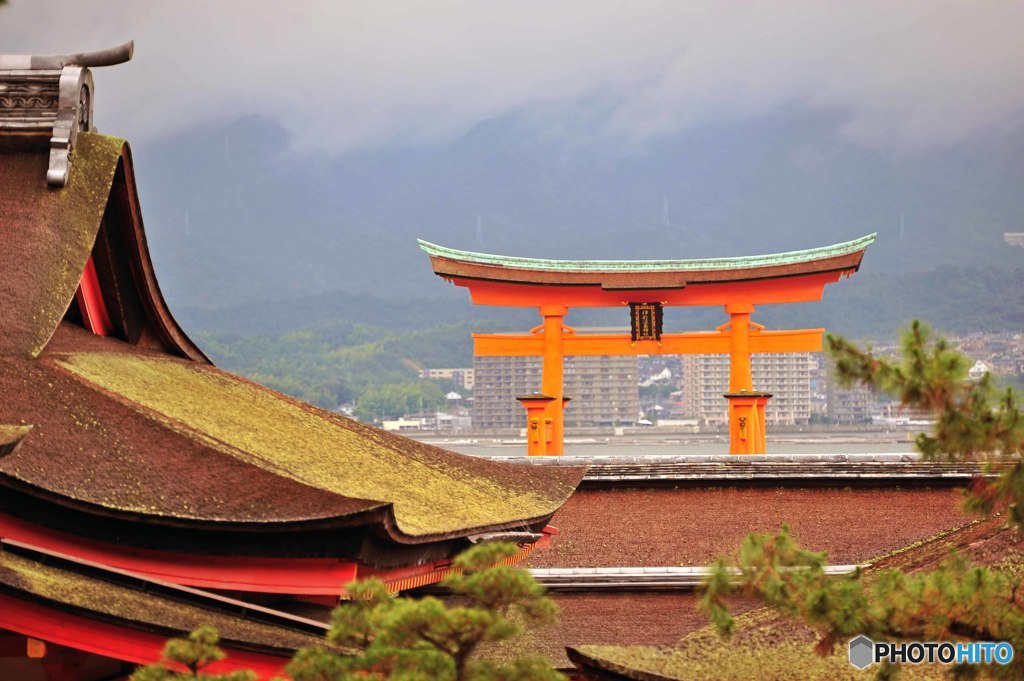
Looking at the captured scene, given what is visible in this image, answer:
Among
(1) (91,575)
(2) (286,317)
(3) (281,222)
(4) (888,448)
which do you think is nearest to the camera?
(1) (91,575)

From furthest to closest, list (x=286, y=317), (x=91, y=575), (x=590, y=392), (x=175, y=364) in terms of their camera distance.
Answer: (x=286, y=317)
(x=590, y=392)
(x=175, y=364)
(x=91, y=575)

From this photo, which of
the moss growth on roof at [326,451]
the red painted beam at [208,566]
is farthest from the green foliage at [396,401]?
the red painted beam at [208,566]

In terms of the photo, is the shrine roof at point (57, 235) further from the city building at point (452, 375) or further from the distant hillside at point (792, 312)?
the city building at point (452, 375)

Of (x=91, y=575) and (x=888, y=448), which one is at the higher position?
(x=888, y=448)

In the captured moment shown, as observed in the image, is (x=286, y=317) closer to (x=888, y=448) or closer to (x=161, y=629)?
(x=888, y=448)

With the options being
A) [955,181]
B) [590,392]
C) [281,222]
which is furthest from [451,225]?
[590,392]

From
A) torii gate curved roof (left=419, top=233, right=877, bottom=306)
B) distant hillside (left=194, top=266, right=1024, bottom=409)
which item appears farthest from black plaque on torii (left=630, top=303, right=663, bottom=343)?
distant hillside (left=194, top=266, right=1024, bottom=409)

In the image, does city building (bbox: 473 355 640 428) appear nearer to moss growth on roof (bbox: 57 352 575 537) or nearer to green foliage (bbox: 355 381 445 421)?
green foliage (bbox: 355 381 445 421)

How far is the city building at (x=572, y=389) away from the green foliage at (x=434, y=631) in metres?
87.9

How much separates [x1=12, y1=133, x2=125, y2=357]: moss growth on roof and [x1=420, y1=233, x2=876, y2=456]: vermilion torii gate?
749 centimetres

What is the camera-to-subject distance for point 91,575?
195 inches

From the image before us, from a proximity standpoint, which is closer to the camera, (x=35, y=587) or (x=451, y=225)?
(x=35, y=587)

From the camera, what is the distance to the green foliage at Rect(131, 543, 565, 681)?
4.10m

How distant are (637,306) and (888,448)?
36.3 m
